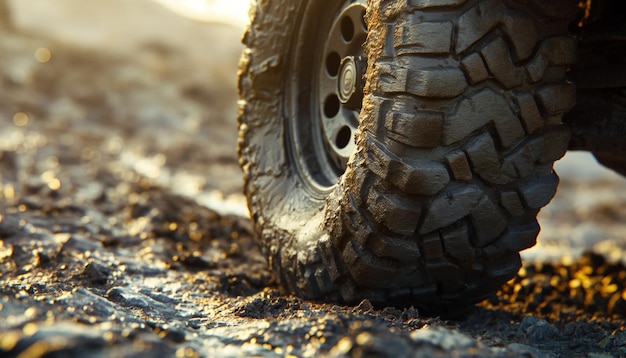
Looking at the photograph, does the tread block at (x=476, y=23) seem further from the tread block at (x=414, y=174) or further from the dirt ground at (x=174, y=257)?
the dirt ground at (x=174, y=257)

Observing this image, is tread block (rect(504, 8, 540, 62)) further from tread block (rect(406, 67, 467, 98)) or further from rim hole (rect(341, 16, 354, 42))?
rim hole (rect(341, 16, 354, 42))

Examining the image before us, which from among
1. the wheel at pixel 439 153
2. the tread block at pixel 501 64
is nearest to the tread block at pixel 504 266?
the wheel at pixel 439 153

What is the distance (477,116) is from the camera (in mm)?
1941

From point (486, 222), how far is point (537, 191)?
0.19 metres

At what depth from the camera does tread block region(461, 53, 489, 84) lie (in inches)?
74.9

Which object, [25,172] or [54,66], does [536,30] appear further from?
[54,66]

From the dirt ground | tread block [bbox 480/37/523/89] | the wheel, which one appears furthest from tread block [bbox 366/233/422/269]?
tread block [bbox 480/37/523/89]

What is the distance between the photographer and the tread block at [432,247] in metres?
2.05

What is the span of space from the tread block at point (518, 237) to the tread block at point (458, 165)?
29 cm

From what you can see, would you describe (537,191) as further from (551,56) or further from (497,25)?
(497,25)

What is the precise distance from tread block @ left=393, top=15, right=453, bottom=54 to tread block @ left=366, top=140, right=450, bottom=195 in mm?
315

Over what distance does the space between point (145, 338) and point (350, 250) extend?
2.53 ft

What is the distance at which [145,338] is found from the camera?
1.58 m

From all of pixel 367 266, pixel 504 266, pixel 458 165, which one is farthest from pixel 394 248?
pixel 504 266
